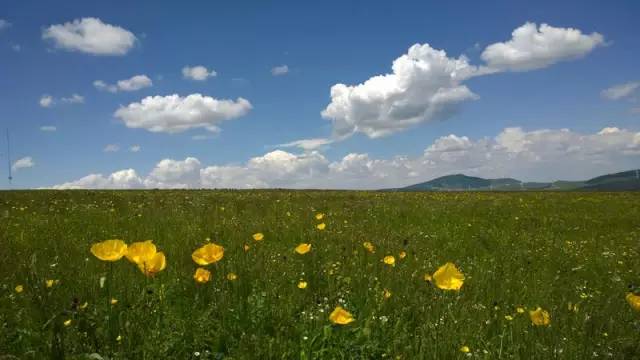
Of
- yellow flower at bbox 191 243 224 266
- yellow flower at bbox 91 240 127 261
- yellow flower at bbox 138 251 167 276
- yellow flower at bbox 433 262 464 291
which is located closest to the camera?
yellow flower at bbox 91 240 127 261

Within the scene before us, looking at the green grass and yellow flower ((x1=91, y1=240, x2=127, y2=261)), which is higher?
yellow flower ((x1=91, y1=240, x2=127, y2=261))

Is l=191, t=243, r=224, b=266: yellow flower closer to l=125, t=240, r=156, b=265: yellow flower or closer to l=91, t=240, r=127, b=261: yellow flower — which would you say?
l=125, t=240, r=156, b=265: yellow flower

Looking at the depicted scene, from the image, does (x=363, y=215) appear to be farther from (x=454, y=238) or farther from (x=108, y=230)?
(x=108, y=230)

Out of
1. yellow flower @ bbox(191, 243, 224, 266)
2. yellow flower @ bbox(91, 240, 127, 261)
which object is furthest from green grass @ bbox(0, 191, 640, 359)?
yellow flower @ bbox(191, 243, 224, 266)

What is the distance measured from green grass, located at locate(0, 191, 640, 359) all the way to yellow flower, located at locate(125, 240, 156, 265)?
278 mm

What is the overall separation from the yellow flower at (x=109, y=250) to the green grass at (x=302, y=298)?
0.76 ft

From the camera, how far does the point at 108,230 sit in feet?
28.2

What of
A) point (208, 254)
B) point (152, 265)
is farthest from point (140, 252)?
point (208, 254)

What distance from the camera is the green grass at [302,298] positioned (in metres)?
2.95

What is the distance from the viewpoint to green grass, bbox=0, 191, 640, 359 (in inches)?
116

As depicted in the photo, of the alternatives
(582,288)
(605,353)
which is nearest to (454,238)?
(582,288)

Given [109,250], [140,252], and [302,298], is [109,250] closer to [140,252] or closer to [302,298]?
[140,252]

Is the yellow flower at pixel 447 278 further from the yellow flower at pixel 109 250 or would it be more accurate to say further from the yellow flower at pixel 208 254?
the yellow flower at pixel 109 250

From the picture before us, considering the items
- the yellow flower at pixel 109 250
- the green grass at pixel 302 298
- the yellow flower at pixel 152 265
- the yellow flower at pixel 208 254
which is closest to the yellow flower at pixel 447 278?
the green grass at pixel 302 298
